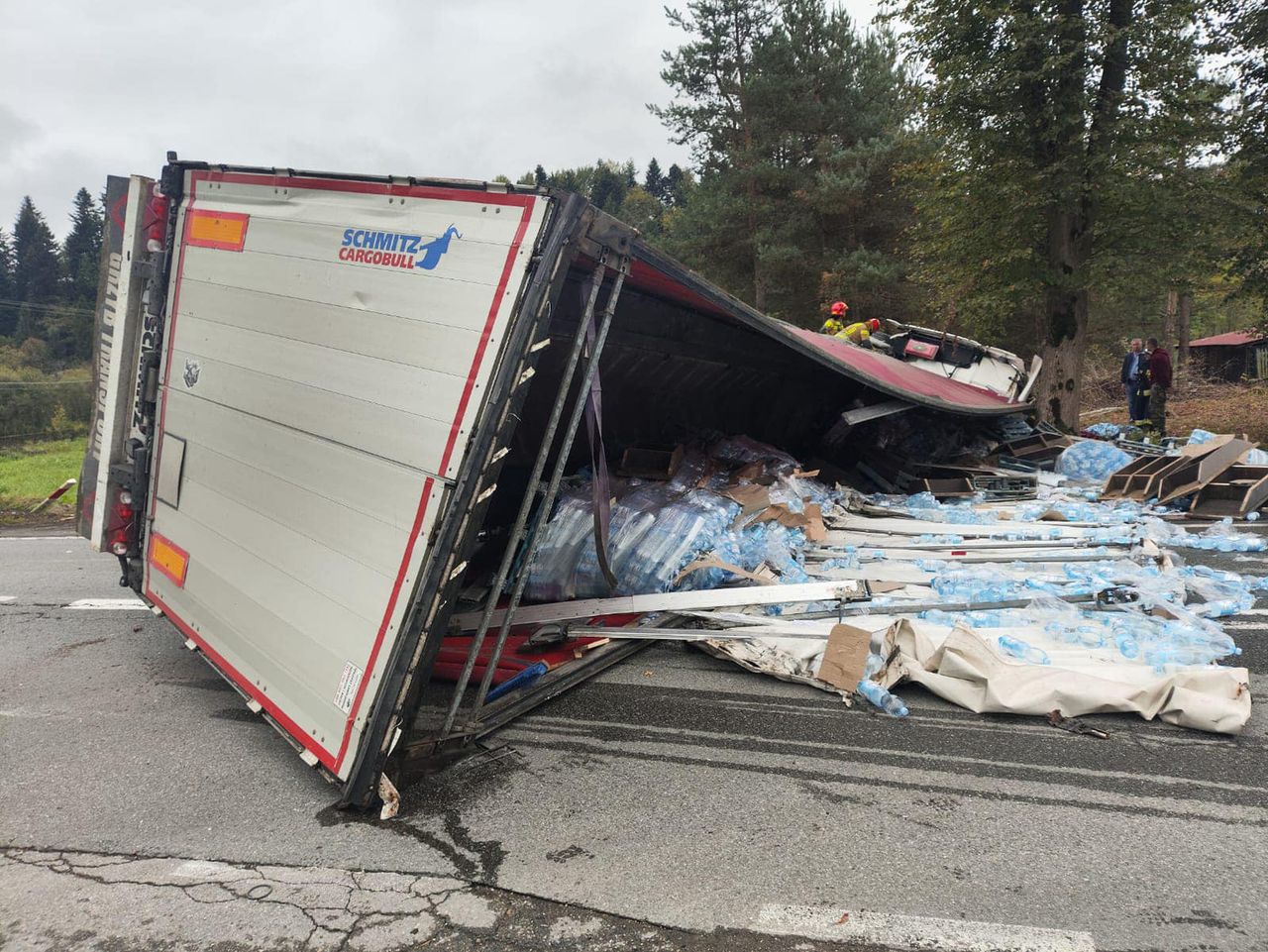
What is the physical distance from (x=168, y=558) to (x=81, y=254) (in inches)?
3366

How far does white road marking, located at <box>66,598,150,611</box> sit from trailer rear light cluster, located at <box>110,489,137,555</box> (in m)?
1.51

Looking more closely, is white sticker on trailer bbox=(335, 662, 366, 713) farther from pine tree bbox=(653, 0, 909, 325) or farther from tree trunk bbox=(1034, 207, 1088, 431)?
pine tree bbox=(653, 0, 909, 325)

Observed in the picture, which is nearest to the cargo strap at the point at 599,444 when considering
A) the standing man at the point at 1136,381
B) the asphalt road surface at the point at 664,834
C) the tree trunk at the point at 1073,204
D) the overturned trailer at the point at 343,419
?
the overturned trailer at the point at 343,419

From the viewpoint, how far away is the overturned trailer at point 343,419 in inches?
104

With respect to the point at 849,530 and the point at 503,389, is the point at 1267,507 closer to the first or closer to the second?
the point at 849,530

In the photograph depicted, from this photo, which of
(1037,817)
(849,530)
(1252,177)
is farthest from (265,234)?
(1252,177)

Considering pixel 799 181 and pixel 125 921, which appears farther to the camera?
pixel 799 181

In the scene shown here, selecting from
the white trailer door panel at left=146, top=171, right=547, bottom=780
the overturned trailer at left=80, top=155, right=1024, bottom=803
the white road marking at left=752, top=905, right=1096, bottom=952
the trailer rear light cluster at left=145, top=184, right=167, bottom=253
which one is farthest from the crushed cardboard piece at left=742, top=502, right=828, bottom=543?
the trailer rear light cluster at left=145, top=184, right=167, bottom=253

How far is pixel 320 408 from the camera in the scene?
313 cm

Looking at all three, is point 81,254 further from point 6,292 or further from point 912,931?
point 912,931

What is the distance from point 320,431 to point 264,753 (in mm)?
1397

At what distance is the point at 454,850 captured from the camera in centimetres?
252

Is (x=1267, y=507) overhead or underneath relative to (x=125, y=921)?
overhead

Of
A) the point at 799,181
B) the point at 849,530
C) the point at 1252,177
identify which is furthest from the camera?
the point at 799,181
